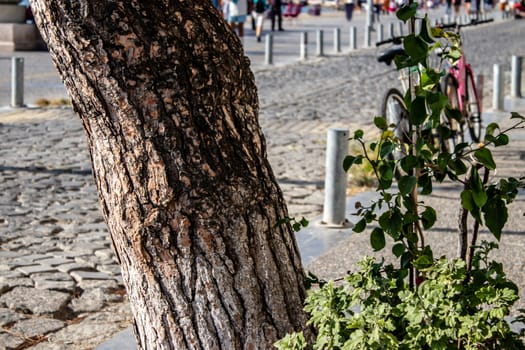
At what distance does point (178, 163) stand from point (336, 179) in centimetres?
441

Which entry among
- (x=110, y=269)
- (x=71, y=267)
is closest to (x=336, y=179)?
(x=110, y=269)

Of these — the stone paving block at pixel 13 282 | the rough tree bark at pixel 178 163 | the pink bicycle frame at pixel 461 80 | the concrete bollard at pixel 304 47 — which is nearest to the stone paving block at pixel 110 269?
the stone paving block at pixel 13 282

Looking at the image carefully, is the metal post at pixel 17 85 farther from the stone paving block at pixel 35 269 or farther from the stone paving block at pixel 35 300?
the stone paving block at pixel 35 300

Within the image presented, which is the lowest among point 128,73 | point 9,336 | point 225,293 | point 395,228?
point 9,336

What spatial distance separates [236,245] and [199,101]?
Result: 481 mm

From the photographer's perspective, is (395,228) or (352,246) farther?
(352,246)

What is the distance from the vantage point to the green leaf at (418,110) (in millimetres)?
3146

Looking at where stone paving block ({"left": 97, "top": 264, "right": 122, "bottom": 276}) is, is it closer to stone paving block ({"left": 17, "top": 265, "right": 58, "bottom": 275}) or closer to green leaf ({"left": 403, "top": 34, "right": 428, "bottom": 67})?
stone paving block ({"left": 17, "top": 265, "right": 58, "bottom": 275})

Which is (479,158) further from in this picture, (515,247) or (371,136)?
(371,136)

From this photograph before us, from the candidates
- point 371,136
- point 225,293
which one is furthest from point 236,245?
point 371,136

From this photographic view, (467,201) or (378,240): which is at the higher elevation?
(467,201)

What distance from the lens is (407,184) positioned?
3.31m

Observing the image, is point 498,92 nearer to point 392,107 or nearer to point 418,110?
point 392,107

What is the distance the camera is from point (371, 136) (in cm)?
1198
